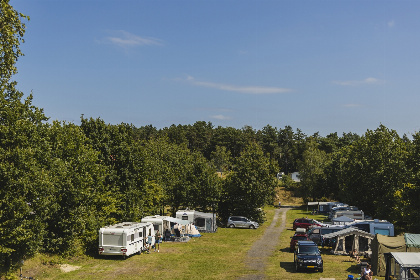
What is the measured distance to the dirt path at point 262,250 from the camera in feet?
89.6

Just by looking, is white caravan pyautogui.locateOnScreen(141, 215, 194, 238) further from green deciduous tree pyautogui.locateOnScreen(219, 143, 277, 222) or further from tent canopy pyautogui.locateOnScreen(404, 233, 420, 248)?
tent canopy pyautogui.locateOnScreen(404, 233, 420, 248)

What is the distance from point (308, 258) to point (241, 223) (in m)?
24.5

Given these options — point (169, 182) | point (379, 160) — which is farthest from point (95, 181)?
point (379, 160)

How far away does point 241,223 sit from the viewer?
50844 millimetres

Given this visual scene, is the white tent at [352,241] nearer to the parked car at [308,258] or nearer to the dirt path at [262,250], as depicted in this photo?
the dirt path at [262,250]

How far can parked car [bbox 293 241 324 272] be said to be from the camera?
86.6ft

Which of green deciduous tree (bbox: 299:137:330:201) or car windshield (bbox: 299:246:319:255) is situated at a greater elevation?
green deciduous tree (bbox: 299:137:330:201)

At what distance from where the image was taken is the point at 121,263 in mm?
29422

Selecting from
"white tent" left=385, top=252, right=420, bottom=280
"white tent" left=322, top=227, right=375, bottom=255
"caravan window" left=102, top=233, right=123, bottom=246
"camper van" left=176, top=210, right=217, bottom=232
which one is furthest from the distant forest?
"white tent" left=385, top=252, right=420, bottom=280

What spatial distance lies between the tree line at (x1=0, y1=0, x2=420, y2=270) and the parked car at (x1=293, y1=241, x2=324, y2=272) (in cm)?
1194

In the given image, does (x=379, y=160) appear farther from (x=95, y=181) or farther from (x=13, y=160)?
(x=13, y=160)

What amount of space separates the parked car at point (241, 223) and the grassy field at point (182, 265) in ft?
42.9

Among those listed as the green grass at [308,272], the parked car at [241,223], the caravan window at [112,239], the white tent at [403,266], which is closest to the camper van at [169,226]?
the parked car at [241,223]

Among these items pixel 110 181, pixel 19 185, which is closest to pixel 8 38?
pixel 19 185
